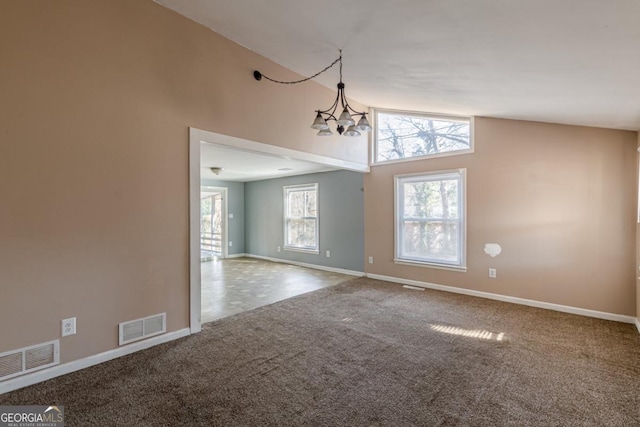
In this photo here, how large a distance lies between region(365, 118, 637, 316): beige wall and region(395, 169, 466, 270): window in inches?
6.3

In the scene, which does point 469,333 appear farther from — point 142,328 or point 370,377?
point 142,328

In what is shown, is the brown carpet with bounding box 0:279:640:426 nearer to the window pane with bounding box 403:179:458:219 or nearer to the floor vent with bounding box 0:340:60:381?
the floor vent with bounding box 0:340:60:381

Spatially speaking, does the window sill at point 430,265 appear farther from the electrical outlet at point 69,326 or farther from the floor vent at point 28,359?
the floor vent at point 28,359

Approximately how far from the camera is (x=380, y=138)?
18.8 feet

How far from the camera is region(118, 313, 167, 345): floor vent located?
2.71 m

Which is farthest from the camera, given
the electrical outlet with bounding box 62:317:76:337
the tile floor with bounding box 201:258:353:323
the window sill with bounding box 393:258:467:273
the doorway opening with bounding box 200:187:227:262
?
the doorway opening with bounding box 200:187:227:262

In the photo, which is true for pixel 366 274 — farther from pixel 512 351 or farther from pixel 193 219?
pixel 193 219

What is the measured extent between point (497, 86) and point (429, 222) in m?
2.55

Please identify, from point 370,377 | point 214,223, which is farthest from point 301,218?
point 370,377

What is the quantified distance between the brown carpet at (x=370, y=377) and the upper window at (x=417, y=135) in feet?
8.80

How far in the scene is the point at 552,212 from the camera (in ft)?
12.9

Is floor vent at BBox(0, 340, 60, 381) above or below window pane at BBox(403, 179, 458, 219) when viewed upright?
below

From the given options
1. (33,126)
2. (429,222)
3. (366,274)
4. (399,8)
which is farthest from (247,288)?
(399,8)

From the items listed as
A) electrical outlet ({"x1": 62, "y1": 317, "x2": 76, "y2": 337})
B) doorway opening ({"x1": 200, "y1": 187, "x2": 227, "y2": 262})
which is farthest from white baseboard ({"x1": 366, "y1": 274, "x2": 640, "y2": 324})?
doorway opening ({"x1": 200, "y1": 187, "x2": 227, "y2": 262})
